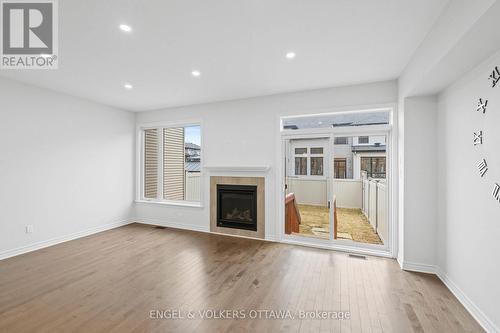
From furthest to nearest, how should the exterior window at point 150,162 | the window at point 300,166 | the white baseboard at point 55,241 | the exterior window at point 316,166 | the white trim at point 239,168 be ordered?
the exterior window at point 150,162
the white trim at point 239,168
the window at point 300,166
the exterior window at point 316,166
the white baseboard at point 55,241

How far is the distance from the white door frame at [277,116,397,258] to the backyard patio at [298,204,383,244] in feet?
0.60

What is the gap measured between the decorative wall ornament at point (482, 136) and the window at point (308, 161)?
219cm

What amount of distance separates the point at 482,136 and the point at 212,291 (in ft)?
10.8

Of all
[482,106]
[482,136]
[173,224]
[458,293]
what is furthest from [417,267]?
[173,224]

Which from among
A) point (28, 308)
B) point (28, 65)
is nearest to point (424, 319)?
point (28, 308)

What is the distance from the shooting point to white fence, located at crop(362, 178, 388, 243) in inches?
158

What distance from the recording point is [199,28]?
2.33m

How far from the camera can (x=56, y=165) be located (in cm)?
429

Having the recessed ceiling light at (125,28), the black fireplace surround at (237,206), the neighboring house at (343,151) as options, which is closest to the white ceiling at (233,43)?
the recessed ceiling light at (125,28)

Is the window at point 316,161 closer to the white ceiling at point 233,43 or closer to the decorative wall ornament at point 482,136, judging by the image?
the white ceiling at point 233,43

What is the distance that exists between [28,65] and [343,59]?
14.4 ft

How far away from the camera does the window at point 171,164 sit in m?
5.50

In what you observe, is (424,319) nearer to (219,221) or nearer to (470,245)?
(470,245)

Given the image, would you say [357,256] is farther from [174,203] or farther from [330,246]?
[174,203]
